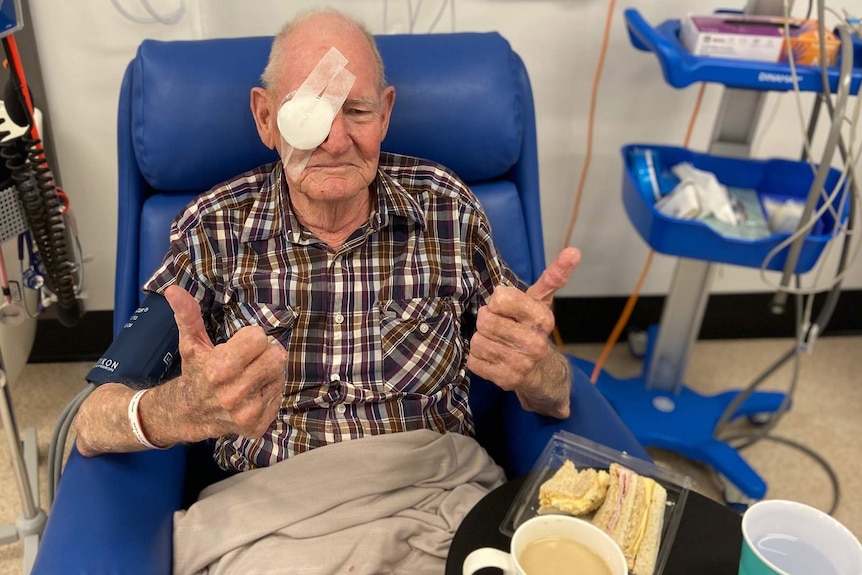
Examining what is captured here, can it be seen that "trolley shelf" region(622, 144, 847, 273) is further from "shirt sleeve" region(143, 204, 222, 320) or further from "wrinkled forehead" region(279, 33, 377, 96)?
"shirt sleeve" region(143, 204, 222, 320)

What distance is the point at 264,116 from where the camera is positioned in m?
1.28

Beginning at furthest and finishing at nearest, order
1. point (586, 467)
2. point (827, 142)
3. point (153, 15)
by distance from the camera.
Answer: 1. point (153, 15)
2. point (827, 142)
3. point (586, 467)

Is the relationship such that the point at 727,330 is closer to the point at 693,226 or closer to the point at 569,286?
the point at 569,286

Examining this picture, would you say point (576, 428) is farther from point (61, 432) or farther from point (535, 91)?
point (535, 91)

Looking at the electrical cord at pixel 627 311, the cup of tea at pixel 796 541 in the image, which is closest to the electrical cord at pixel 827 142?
the electrical cord at pixel 627 311

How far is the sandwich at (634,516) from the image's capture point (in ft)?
3.03

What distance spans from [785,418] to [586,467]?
1365mm

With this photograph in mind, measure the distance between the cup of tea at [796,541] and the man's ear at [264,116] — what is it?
942 mm

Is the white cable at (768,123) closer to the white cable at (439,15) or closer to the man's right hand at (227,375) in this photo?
the white cable at (439,15)

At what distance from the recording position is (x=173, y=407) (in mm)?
1006

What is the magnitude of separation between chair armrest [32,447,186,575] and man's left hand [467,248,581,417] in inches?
20.6

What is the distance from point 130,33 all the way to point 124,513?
4.04ft

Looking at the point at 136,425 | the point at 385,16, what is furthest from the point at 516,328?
the point at 385,16

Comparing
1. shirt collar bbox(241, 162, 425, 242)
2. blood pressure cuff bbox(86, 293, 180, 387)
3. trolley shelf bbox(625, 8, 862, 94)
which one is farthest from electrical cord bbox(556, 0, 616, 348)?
blood pressure cuff bbox(86, 293, 180, 387)
